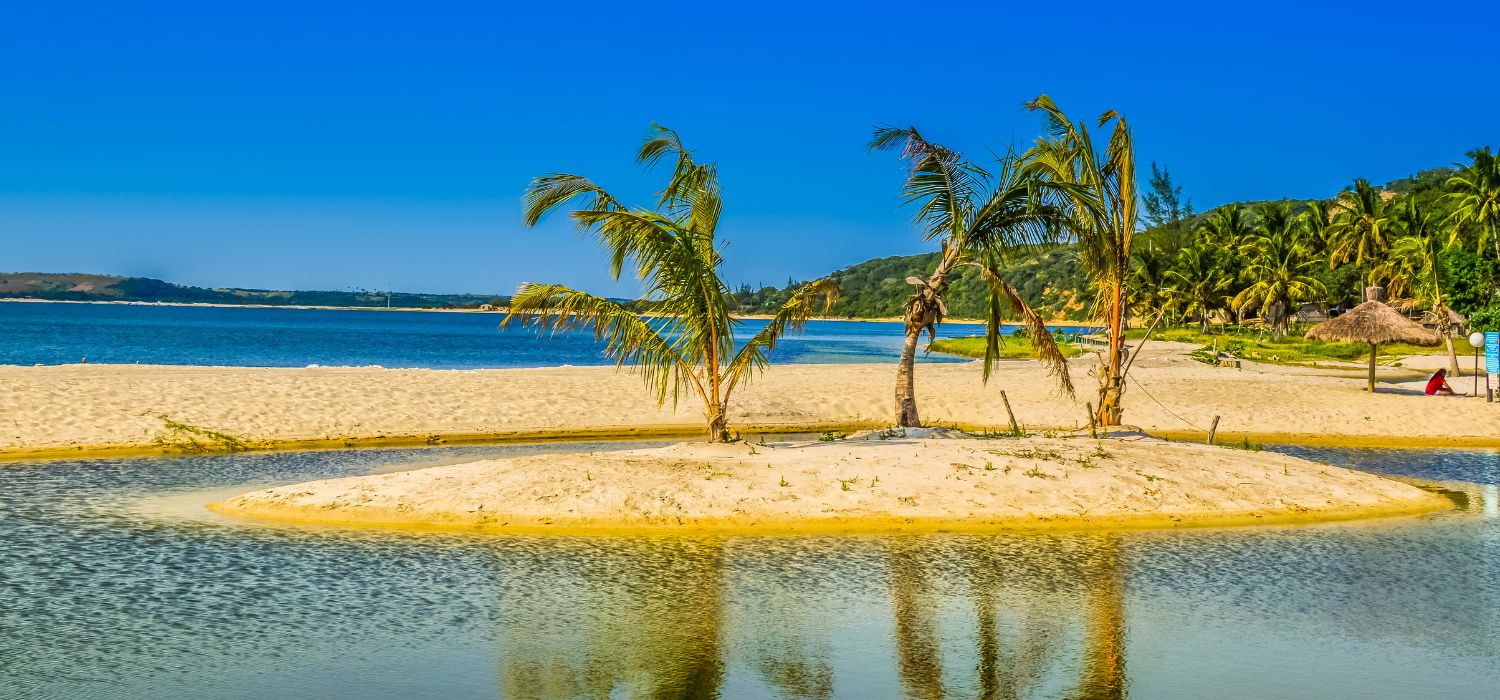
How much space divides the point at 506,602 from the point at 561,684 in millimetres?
2703

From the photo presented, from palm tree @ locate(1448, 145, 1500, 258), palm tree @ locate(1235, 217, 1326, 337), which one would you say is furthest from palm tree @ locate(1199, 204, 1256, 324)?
palm tree @ locate(1448, 145, 1500, 258)

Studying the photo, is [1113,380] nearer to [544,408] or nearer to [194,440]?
[544,408]

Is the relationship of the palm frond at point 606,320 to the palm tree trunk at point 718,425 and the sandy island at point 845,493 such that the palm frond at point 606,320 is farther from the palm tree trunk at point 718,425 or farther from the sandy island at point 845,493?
the sandy island at point 845,493

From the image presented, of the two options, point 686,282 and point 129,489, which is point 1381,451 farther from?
→ point 129,489

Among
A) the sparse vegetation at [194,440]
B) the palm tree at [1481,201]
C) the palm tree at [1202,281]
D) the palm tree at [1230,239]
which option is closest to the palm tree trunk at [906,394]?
the sparse vegetation at [194,440]

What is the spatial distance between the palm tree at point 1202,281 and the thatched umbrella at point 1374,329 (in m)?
58.2

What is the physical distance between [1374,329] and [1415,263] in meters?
50.3

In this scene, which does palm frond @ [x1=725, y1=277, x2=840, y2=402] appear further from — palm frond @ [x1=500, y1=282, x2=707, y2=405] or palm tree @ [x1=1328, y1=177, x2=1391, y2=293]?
palm tree @ [x1=1328, y1=177, x2=1391, y2=293]

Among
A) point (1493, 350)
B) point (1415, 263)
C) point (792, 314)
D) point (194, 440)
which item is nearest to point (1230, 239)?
point (1415, 263)

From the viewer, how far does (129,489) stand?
17.8 metres

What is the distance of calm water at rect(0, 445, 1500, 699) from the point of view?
9148 millimetres

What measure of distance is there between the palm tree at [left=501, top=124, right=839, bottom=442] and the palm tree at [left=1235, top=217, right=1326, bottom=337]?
66.7 m

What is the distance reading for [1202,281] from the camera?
9556cm

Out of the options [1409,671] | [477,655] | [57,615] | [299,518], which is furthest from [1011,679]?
[299,518]
